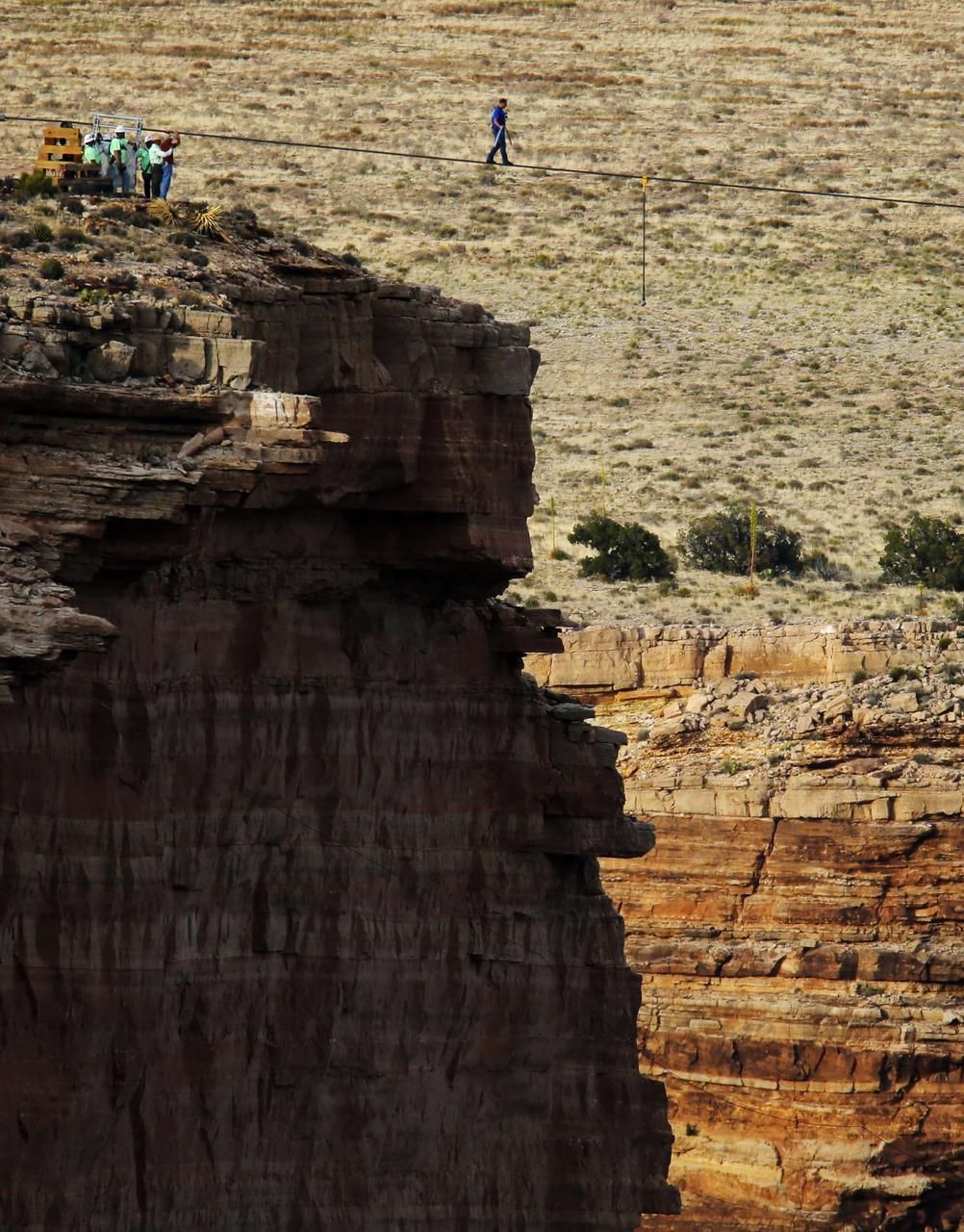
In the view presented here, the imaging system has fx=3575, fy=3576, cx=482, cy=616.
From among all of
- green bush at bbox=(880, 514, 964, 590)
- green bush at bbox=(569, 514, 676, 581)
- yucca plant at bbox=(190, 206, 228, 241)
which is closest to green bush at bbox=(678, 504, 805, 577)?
green bush at bbox=(569, 514, 676, 581)

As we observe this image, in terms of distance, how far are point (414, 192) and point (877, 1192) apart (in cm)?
6041

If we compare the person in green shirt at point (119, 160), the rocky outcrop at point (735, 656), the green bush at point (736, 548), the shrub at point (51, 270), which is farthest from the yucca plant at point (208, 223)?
the green bush at point (736, 548)

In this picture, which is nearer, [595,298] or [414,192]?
[595,298]

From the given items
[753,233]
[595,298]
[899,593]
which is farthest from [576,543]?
[753,233]

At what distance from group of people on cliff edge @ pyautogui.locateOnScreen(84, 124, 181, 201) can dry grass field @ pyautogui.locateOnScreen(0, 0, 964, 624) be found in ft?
120

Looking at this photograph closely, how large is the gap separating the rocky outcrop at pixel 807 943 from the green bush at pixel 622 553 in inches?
599

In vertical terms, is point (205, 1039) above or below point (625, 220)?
below

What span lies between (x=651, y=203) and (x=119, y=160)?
75.7m

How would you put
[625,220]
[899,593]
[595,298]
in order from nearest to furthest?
[899,593] → [595,298] → [625,220]

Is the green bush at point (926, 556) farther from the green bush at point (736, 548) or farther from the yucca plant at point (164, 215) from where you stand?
the yucca plant at point (164, 215)

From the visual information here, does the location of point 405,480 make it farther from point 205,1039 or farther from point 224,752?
point 205,1039

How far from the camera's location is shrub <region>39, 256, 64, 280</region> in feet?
121

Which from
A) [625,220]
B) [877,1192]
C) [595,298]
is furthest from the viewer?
[625,220]

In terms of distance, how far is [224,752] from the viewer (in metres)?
37.7
